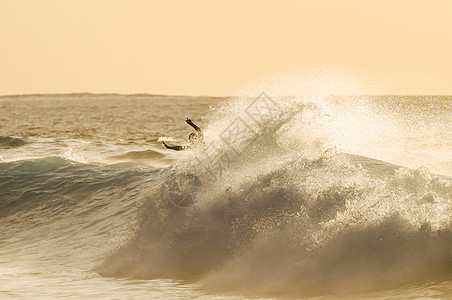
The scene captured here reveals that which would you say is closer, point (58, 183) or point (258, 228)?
point (258, 228)

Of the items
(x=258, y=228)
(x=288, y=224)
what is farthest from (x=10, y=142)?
(x=288, y=224)

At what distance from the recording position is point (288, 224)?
27.0 ft

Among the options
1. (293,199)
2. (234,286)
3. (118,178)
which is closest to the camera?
(234,286)

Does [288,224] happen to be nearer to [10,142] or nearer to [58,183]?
[58,183]

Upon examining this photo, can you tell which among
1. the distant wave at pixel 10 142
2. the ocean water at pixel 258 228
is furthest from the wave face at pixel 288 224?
the distant wave at pixel 10 142

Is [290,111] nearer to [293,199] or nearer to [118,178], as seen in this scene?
[293,199]

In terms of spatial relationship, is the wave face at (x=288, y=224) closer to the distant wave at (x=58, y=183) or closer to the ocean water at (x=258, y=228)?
the ocean water at (x=258, y=228)

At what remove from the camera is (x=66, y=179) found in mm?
16016

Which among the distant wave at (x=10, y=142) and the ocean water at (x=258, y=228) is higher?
the distant wave at (x=10, y=142)

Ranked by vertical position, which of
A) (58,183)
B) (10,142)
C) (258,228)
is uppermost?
(10,142)

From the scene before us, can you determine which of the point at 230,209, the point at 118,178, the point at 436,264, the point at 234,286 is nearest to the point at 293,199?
the point at 230,209

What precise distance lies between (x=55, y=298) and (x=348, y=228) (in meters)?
3.67

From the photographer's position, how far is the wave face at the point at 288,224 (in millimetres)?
7379

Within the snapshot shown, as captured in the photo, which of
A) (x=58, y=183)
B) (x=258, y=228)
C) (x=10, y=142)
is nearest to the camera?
(x=258, y=228)
